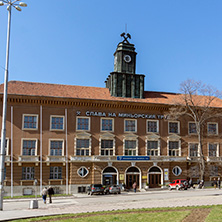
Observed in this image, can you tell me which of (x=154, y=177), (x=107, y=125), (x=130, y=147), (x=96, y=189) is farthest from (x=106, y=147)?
(x=154, y=177)

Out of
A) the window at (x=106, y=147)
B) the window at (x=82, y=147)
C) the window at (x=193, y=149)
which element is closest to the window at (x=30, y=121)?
the window at (x=82, y=147)

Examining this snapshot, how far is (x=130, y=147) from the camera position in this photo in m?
42.6

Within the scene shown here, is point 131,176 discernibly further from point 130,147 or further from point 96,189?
point 96,189

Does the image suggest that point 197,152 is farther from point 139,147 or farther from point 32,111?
point 32,111

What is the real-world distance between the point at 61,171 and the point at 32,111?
8.88m

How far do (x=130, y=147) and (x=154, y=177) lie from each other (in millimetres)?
5590

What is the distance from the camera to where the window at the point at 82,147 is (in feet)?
133

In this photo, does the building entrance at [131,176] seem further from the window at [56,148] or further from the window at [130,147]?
the window at [56,148]

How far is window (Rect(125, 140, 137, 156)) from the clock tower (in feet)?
23.7

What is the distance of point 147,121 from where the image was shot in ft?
144

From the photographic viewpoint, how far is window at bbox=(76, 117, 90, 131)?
135 ft

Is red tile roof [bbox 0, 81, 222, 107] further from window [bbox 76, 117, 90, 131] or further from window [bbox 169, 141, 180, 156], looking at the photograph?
window [bbox 169, 141, 180, 156]

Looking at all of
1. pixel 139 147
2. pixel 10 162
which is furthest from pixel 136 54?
pixel 10 162

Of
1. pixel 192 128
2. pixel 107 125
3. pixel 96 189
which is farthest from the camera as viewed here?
pixel 192 128
